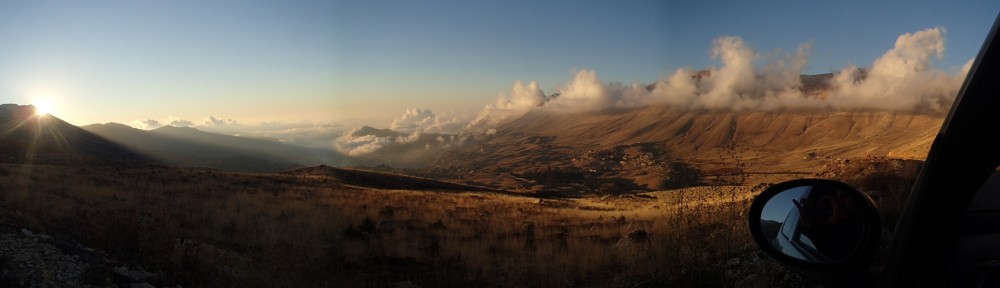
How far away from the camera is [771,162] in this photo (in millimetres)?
192250

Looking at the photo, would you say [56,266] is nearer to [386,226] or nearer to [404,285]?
[404,285]

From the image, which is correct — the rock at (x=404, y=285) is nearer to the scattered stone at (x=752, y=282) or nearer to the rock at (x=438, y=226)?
the scattered stone at (x=752, y=282)

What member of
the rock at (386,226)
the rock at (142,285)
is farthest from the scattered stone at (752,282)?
the rock at (386,226)

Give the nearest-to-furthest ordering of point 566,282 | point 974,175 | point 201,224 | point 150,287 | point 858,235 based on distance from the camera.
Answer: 1. point 974,175
2. point 858,235
3. point 150,287
4. point 566,282
5. point 201,224

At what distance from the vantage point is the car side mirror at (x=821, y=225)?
253cm

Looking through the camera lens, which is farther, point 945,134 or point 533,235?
point 533,235

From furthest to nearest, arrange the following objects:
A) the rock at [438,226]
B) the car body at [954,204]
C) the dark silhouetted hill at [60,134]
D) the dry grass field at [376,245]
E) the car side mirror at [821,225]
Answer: the dark silhouetted hill at [60,134] < the rock at [438,226] < the dry grass field at [376,245] < the car side mirror at [821,225] < the car body at [954,204]

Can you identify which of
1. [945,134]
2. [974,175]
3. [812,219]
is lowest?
[812,219]

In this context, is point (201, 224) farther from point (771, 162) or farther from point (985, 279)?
point (771, 162)

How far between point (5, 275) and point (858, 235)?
7263 millimetres

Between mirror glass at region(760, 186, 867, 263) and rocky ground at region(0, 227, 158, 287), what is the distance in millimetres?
6780

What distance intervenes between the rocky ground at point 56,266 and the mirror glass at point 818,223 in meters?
6.78

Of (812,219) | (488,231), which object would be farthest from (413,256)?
(812,219)

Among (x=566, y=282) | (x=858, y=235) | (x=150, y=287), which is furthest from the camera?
(x=566, y=282)
